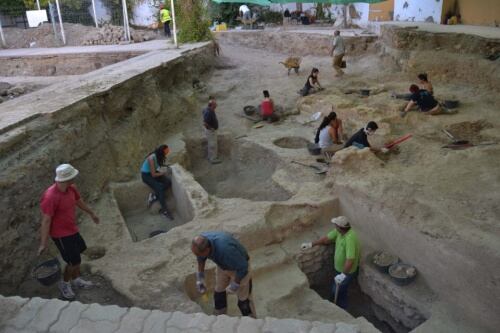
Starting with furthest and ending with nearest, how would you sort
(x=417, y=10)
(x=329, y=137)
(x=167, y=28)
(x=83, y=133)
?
(x=167, y=28), (x=417, y=10), (x=329, y=137), (x=83, y=133)

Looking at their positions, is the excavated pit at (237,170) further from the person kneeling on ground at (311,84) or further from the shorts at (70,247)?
the shorts at (70,247)

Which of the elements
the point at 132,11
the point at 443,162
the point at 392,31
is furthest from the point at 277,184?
the point at 132,11

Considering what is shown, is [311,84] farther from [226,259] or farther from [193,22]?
[226,259]

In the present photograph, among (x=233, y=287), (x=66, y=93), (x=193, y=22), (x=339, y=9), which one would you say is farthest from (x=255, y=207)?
(x=339, y=9)

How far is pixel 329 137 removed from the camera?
328 inches

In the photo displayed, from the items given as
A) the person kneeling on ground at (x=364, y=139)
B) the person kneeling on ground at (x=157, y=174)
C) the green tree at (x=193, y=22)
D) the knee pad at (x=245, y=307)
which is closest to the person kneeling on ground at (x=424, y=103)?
the person kneeling on ground at (x=364, y=139)

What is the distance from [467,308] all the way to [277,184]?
3.74 meters

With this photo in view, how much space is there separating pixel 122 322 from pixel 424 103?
26.2 feet

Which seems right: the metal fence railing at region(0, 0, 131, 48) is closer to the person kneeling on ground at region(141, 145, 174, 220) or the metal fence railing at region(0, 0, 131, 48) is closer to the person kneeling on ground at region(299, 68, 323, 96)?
the person kneeling on ground at region(299, 68, 323, 96)

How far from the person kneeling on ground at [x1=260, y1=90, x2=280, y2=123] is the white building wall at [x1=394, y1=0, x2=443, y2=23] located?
26.5ft

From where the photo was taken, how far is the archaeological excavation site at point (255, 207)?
4.54 metres

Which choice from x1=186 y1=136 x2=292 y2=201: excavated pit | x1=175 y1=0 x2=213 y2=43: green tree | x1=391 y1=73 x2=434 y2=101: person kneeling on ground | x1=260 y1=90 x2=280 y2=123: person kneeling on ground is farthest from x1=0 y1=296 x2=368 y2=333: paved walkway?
x1=175 y1=0 x2=213 y2=43: green tree

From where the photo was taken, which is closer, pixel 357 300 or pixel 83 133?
pixel 357 300

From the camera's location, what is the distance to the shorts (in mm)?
4719
